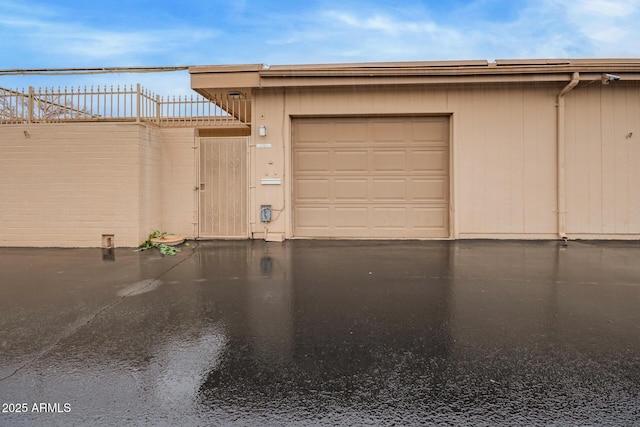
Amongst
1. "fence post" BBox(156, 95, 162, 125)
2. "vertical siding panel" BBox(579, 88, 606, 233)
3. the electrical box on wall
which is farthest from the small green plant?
"vertical siding panel" BBox(579, 88, 606, 233)

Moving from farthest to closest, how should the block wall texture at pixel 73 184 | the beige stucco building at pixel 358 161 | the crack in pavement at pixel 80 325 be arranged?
the beige stucco building at pixel 358 161 → the block wall texture at pixel 73 184 → the crack in pavement at pixel 80 325

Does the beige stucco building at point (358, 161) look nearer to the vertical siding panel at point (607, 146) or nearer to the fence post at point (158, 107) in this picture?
the vertical siding panel at point (607, 146)

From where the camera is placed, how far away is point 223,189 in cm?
883

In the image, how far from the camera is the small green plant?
7512mm

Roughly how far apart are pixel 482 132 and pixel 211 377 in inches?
305

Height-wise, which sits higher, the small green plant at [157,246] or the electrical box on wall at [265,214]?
the electrical box on wall at [265,214]

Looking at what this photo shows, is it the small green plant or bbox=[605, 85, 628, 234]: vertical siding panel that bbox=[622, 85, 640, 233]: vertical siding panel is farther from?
the small green plant

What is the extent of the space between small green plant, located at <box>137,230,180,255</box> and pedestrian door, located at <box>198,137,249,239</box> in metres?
0.87

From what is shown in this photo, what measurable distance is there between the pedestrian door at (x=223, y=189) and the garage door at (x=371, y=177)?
3.67ft

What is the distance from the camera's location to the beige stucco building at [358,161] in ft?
26.3

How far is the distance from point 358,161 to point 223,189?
2.95 metres

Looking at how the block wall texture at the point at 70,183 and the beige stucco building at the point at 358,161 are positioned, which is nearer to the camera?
the block wall texture at the point at 70,183

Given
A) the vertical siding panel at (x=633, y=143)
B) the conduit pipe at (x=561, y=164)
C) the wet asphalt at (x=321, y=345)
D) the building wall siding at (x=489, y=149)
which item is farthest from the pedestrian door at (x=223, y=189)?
the vertical siding panel at (x=633, y=143)

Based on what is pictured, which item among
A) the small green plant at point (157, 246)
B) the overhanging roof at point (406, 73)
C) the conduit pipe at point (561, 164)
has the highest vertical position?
the overhanging roof at point (406, 73)
